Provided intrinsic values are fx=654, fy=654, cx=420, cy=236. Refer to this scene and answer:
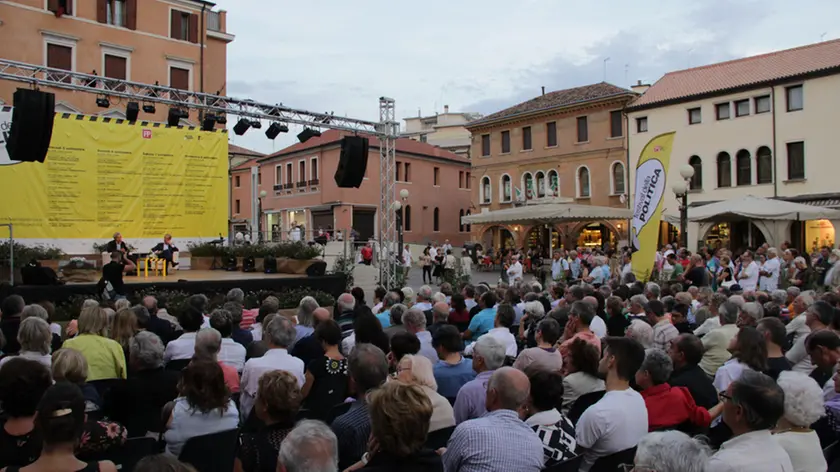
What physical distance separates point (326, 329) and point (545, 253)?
30.4 metres

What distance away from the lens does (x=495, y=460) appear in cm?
303

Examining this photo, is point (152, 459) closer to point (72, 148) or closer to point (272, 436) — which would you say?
point (272, 436)

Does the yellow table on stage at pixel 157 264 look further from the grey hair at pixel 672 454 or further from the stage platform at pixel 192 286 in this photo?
the grey hair at pixel 672 454

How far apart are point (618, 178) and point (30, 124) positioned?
27.3 m

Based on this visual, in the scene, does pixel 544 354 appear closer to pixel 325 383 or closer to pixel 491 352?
pixel 491 352

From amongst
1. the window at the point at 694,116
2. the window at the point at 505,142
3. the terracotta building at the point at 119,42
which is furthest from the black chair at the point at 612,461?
the window at the point at 505,142

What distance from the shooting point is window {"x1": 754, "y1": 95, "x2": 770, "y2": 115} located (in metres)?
27.6

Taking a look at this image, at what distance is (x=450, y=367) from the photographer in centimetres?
492

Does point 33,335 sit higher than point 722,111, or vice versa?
point 722,111

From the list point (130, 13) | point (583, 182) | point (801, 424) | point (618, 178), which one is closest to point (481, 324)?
point (801, 424)

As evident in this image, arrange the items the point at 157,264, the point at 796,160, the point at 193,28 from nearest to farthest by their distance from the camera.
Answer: the point at 157,264, the point at 796,160, the point at 193,28

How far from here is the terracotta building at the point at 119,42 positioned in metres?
24.1

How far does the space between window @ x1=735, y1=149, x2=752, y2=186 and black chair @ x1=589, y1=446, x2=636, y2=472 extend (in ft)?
92.4

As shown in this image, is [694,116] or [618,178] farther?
[618,178]
